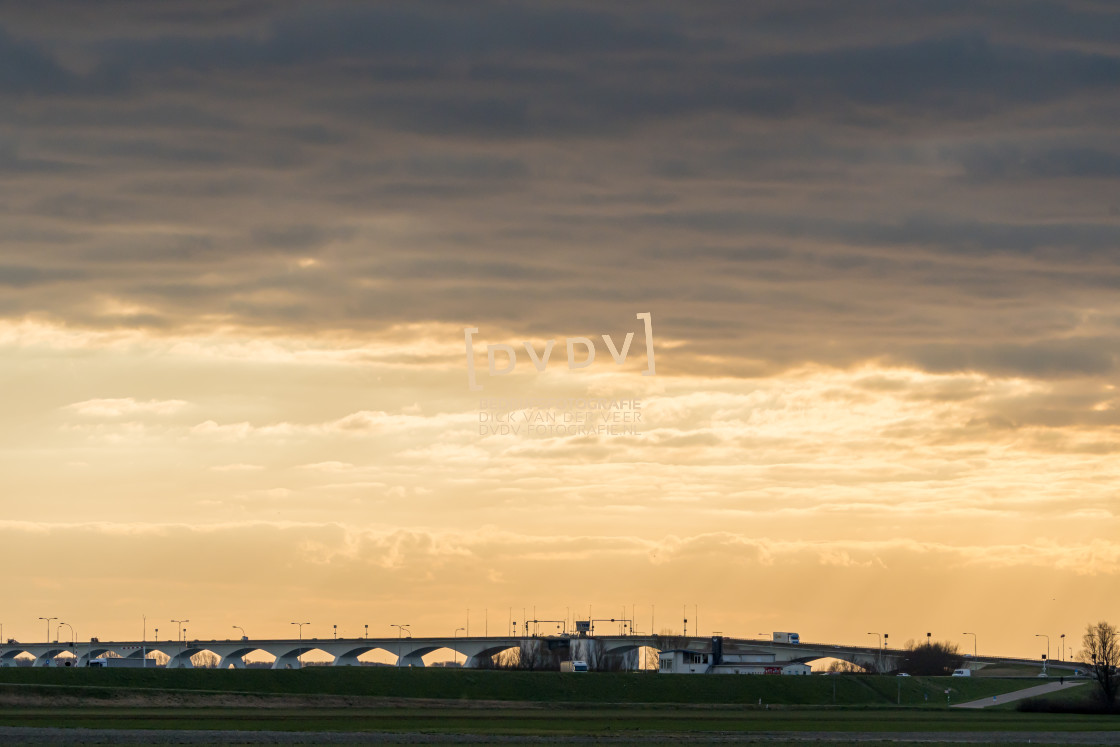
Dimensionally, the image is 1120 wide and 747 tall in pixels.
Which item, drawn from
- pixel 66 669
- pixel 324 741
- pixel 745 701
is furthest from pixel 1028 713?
pixel 66 669

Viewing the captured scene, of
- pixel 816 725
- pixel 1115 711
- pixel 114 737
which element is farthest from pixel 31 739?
pixel 1115 711

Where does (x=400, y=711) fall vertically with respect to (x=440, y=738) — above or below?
below

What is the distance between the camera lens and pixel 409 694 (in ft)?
617

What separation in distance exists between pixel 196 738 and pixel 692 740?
31.8m

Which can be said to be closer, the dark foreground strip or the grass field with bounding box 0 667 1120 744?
the dark foreground strip

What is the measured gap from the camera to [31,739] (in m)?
84.0

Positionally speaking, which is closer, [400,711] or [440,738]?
[440,738]

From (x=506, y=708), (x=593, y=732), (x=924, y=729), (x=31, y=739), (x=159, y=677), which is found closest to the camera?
(x=31, y=739)

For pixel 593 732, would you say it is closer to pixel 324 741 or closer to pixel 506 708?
pixel 324 741

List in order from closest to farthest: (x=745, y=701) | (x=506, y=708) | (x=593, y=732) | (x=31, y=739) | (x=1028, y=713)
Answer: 1. (x=31, y=739)
2. (x=593, y=732)
3. (x=506, y=708)
4. (x=1028, y=713)
5. (x=745, y=701)

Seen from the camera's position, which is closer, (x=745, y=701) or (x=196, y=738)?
(x=196, y=738)

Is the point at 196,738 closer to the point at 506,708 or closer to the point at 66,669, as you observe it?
the point at 506,708

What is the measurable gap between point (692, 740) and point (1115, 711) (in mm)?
99877

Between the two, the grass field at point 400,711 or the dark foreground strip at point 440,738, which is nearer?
the dark foreground strip at point 440,738
